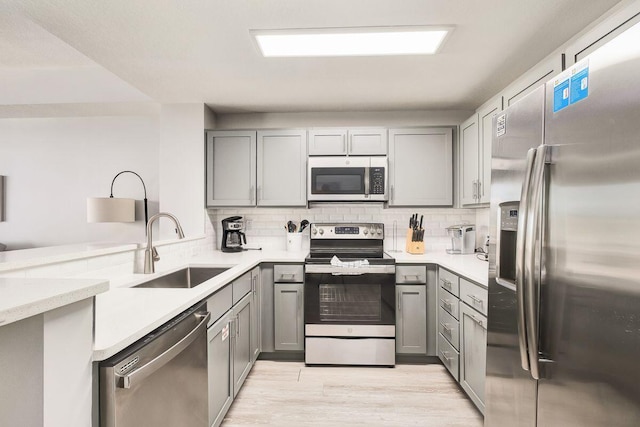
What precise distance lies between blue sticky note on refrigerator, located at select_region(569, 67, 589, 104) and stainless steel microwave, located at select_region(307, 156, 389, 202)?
229cm

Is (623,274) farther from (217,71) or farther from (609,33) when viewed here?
(217,71)

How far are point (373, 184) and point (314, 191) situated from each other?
574mm

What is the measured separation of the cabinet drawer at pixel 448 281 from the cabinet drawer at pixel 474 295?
0.10 m

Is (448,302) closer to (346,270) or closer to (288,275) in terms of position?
(346,270)

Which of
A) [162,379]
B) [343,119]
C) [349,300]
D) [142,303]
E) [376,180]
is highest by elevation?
[343,119]

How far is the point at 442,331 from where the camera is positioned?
109 inches

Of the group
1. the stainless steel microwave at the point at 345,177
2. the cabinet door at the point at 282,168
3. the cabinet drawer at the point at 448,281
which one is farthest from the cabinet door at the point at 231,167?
the cabinet drawer at the point at 448,281

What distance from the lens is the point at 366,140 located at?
334cm

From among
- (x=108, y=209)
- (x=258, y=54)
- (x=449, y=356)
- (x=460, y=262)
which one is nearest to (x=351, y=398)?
(x=449, y=356)

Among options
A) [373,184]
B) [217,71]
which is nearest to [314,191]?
[373,184]

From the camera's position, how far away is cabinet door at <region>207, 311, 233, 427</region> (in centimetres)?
179

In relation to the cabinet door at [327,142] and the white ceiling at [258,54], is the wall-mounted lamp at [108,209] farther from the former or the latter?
the cabinet door at [327,142]

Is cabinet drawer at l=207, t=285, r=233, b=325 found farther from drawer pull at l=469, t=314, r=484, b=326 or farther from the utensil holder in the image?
drawer pull at l=469, t=314, r=484, b=326

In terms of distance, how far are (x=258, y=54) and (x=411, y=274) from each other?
6.85 feet
